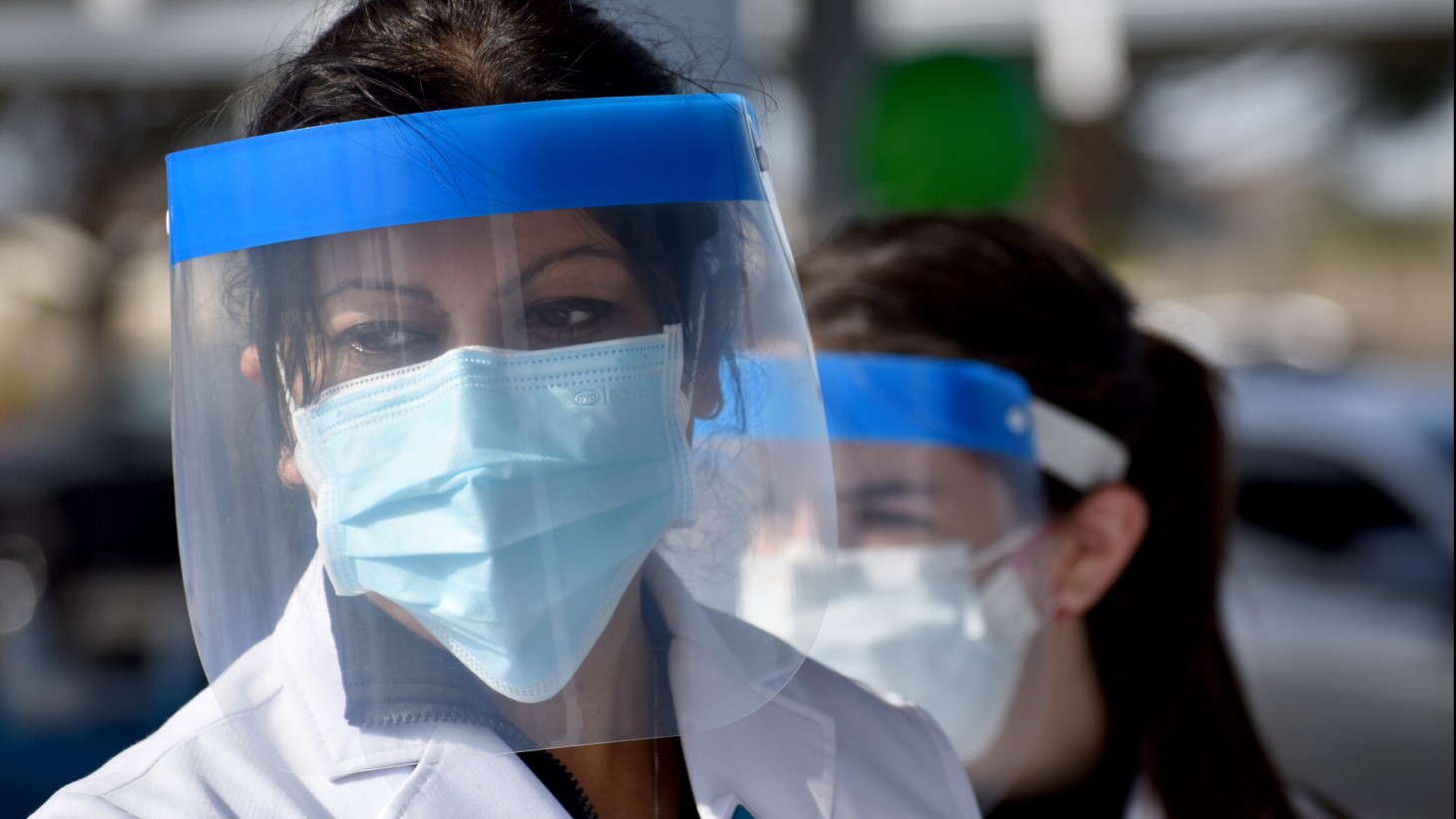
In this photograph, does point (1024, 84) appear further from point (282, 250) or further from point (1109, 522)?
point (282, 250)

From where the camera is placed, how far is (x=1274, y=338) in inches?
568

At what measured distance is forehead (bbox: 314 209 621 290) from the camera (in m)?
1.12

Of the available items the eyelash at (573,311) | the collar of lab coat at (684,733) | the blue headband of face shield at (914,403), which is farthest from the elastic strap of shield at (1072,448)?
the eyelash at (573,311)

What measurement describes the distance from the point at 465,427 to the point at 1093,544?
146cm

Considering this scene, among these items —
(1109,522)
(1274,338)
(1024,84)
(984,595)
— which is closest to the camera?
(984,595)

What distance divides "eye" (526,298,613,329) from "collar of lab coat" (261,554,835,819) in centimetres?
22

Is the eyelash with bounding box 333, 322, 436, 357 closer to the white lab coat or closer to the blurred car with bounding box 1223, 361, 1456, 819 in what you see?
the white lab coat

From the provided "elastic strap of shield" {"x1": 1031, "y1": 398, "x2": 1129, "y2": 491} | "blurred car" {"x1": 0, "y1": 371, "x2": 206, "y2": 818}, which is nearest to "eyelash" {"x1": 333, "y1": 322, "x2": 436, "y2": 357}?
"elastic strap of shield" {"x1": 1031, "y1": 398, "x2": 1129, "y2": 491}

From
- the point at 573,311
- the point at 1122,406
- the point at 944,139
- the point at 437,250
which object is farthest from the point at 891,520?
the point at 944,139

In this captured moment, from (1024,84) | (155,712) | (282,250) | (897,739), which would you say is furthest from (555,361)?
(155,712)

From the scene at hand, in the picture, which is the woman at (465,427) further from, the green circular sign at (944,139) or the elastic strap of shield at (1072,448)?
the green circular sign at (944,139)

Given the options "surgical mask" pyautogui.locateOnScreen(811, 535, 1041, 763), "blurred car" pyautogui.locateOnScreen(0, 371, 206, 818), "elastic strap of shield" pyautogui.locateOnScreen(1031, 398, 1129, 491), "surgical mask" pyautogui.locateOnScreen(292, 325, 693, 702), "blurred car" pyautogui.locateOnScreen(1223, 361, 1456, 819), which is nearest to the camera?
"surgical mask" pyautogui.locateOnScreen(292, 325, 693, 702)

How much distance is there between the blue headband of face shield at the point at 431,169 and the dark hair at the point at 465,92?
0.03 metres

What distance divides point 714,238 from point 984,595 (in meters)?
1.06
